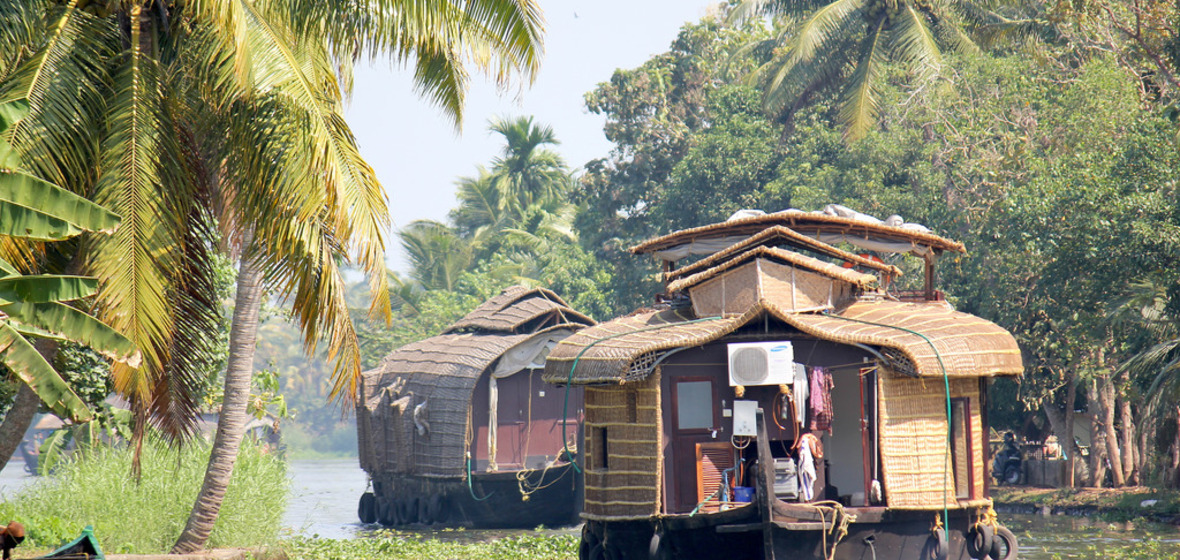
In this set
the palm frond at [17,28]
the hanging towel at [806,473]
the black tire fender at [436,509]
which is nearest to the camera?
the palm frond at [17,28]

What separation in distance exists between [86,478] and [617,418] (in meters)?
4.96

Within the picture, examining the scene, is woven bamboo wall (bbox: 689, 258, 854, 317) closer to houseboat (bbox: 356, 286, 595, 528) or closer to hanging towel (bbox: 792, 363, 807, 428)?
hanging towel (bbox: 792, 363, 807, 428)

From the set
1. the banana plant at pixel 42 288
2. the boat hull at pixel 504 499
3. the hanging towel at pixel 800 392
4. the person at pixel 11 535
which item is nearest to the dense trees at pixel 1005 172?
the hanging towel at pixel 800 392

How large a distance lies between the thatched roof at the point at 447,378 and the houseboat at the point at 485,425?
0.06 ft

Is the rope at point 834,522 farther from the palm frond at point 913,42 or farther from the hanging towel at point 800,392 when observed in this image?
the palm frond at point 913,42

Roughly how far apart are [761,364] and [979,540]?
3.09 meters

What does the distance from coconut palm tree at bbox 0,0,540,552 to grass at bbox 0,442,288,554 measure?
238 centimetres

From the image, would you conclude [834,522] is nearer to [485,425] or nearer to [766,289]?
[766,289]

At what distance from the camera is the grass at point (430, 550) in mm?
12742

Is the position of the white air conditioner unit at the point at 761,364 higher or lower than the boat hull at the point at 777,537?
higher

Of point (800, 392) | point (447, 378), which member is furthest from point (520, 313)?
point (800, 392)

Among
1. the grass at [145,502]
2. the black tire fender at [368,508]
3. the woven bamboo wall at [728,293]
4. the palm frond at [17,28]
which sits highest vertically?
the palm frond at [17,28]

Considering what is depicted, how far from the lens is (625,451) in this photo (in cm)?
1133

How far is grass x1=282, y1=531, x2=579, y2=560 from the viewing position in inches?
502
